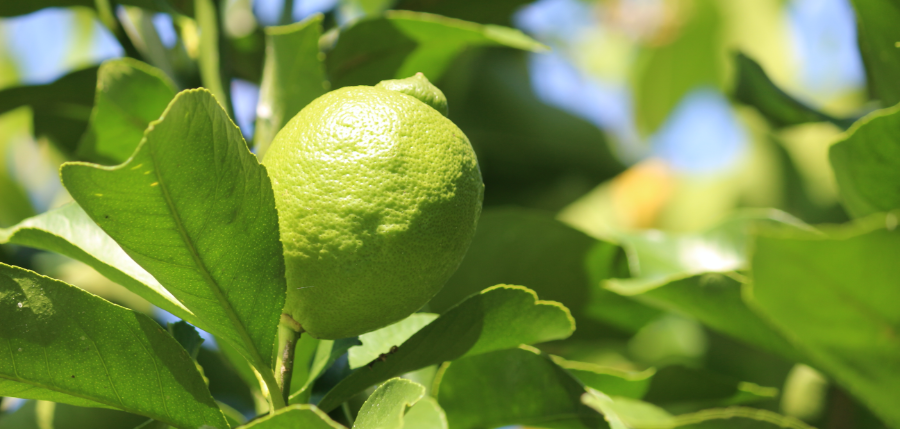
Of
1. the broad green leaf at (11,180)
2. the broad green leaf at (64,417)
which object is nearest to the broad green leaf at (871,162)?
the broad green leaf at (64,417)

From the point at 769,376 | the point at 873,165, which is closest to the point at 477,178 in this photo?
the point at 873,165

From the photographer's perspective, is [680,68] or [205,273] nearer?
[205,273]

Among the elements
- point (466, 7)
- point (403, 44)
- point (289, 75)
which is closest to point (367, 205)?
point (289, 75)

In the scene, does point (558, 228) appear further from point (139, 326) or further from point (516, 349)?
point (139, 326)

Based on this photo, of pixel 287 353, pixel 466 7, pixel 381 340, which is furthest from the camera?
pixel 466 7

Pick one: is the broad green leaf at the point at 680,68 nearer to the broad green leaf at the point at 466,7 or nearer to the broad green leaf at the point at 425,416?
the broad green leaf at the point at 466,7

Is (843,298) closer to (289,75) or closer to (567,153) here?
(289,75)
